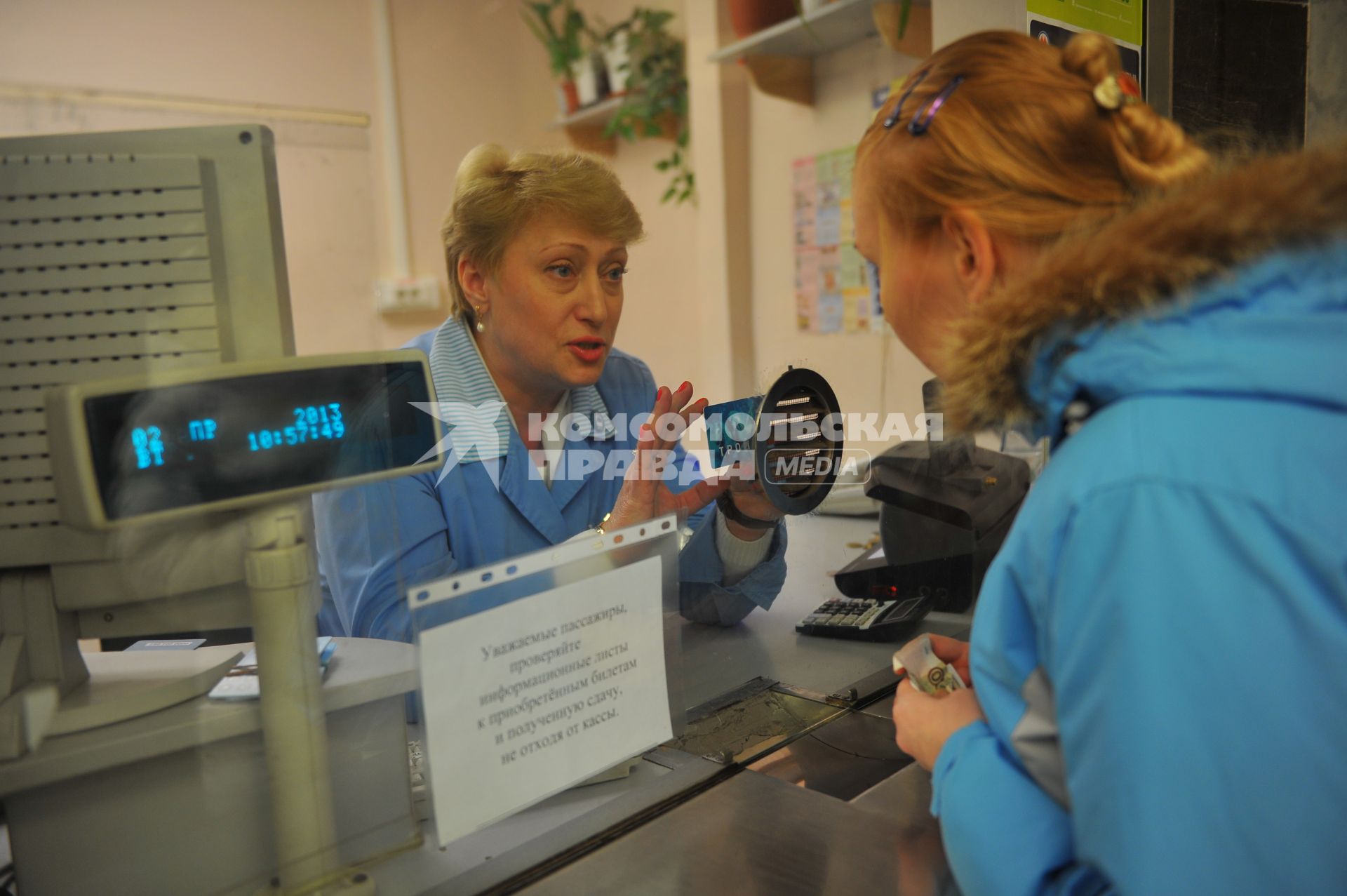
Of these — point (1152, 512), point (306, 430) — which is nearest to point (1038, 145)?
point (1152, 512)

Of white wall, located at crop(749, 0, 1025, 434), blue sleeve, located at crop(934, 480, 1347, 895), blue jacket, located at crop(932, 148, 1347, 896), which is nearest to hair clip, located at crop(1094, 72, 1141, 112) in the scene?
blue jacket, located at crop(932, 148, 1347, 896)

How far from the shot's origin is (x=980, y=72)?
0.69 meters

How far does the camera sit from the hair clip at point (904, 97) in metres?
0.74

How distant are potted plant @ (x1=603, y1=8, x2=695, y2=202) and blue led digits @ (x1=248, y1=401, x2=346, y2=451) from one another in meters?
0.77

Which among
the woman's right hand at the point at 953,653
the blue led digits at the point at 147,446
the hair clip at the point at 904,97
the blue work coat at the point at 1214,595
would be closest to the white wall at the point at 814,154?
the woman's right hand at the point at 953,653

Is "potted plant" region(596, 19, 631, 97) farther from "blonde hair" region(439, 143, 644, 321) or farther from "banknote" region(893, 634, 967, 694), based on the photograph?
"banknote" region(893, 634, 967, 694)

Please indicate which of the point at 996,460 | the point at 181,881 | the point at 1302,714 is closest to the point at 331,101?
the point at 181,881

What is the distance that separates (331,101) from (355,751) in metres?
0.91

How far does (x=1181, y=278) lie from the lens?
0.53 metres

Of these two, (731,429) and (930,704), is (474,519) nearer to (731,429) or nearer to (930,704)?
(731,429)

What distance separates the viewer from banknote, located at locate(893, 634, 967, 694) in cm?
89

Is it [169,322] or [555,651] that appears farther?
[555,651]

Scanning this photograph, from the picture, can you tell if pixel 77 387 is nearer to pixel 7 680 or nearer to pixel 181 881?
pixel 7 680

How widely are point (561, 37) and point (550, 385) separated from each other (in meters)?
0.56
